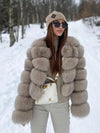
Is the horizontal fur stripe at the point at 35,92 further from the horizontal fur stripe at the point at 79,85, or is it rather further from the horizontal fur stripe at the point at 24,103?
the horizontal fur stripe at the point at 79,85

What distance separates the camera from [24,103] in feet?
4.98

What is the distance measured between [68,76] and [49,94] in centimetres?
26

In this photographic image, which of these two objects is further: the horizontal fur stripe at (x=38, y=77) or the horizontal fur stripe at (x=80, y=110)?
the horizontal fur stripe at (x=80, y=110)

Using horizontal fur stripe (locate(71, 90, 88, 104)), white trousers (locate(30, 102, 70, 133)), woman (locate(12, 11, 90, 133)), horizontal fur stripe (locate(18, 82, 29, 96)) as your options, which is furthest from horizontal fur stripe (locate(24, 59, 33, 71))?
horizontal fur stripe (locate(71, 90, 88, 104))

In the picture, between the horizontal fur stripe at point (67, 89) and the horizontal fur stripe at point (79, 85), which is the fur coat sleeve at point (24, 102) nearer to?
the horizontal fur stripe at point (67, 89)

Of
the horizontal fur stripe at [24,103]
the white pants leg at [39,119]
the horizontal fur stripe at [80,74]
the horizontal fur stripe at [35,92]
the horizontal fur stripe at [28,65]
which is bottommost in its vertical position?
the white pants leg at [39,119]

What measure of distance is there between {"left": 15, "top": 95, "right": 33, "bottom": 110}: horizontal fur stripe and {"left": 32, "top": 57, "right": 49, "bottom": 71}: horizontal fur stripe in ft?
1.11

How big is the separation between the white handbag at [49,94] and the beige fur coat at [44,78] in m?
0.05

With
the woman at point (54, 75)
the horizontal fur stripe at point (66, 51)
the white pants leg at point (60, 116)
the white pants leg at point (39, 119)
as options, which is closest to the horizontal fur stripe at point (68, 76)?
the woman at point (54, 75)

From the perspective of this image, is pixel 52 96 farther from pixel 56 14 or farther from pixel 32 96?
pixel 56 14

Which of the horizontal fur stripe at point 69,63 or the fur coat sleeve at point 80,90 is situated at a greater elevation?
the horizontal fur stripe at point 69,63

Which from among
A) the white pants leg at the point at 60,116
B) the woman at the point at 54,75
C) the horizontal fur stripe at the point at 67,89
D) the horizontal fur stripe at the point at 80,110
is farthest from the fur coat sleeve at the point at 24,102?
the horizontal fur stripe at the point at 80,110

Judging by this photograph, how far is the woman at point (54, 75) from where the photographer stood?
4.93 ft

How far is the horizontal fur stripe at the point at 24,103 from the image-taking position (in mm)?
1523
